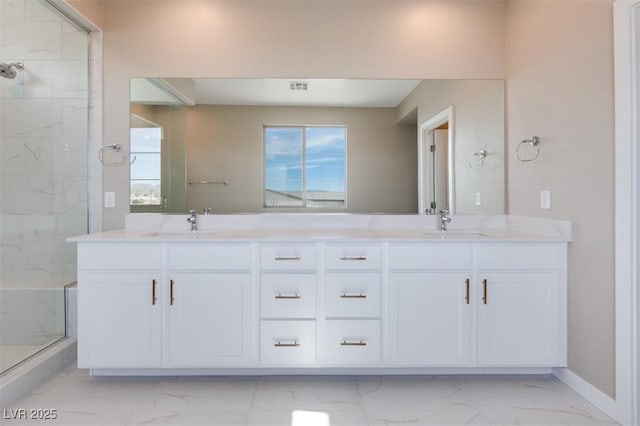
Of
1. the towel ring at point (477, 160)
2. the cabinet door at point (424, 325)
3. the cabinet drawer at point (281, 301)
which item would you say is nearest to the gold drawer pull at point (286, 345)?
the cabinet drawer at point (281, 301)

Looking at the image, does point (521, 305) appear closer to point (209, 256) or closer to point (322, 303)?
point (322, 303)

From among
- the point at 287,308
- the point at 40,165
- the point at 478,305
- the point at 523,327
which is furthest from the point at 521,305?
the point at 40,165

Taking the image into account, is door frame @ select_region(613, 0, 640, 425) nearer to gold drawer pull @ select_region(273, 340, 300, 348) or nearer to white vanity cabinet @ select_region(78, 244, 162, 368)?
gold drawer pull @ select_region(273, 340, 300, 348)

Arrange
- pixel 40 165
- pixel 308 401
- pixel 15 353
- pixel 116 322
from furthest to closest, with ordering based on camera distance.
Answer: pixel 40 165 → pixel 15 353 → pixel 116 322 → pixel 308 401

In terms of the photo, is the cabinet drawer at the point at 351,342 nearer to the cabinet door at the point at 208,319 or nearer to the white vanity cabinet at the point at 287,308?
the white vanity cabinet at the point at 287,308

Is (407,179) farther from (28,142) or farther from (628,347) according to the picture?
(28,142)

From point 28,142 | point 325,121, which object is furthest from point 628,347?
point 28,142

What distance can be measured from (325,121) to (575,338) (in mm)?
1948

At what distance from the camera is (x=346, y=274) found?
2.12m

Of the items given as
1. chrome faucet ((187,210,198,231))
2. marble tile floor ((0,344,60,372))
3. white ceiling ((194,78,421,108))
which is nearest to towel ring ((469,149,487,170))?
white ceiling ((194,78,421,108))

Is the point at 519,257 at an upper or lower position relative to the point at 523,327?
upper

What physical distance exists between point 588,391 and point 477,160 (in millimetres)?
1498

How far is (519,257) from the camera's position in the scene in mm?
2119

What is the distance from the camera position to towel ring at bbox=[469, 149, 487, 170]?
272 centimetres
